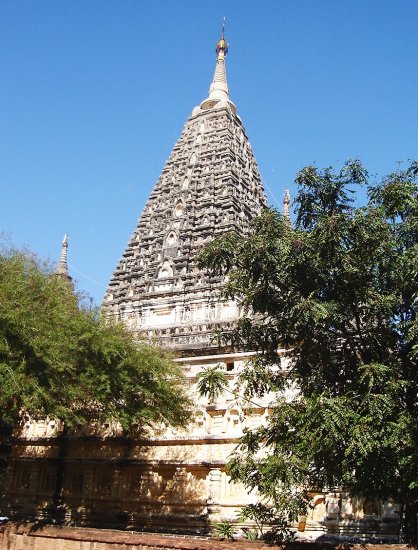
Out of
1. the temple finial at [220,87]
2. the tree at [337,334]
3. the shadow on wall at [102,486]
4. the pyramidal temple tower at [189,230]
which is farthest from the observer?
the temple finial at [220,87]

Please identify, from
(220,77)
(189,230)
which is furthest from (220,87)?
(189,230)

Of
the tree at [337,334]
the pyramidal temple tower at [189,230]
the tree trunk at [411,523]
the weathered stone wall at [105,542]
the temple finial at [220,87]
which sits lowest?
the weathered stone wall at [105,542]

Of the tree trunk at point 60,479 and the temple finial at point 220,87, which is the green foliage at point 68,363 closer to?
the tree trunk at point 60,479

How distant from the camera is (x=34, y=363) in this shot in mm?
21438

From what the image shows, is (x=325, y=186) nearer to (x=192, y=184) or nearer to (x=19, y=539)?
(x=19, y=539)

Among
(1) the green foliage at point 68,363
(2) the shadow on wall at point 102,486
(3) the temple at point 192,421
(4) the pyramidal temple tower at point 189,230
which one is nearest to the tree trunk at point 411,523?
(3) the temple at point 192,421

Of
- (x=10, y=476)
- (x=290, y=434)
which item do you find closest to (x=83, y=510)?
(x=10, y=476)

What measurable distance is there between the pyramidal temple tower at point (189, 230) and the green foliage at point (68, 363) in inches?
198

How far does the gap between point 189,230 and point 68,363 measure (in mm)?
15914

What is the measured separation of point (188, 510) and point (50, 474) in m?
7.95

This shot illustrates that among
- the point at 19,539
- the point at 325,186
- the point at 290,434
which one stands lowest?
the point at 19,539

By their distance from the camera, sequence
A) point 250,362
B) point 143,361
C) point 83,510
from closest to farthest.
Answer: point 250,362, point 143,361, point 83,510

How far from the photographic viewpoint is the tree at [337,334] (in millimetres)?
14297

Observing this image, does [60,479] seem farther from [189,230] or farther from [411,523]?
[411,523]
